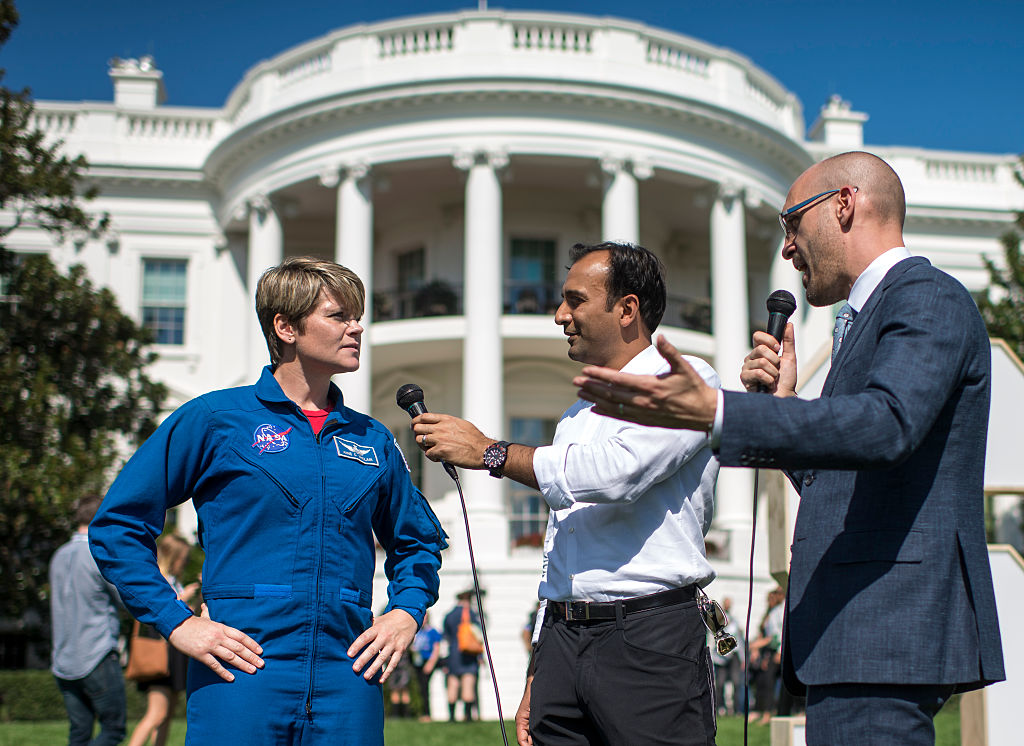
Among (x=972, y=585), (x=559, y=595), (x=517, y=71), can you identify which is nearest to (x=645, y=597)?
(x=559, y=595)

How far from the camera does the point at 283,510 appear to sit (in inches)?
129

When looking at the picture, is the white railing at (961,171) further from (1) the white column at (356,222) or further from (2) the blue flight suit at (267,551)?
(2) the blue flight suit at (267,551)

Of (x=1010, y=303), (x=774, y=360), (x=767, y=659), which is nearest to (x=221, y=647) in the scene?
(x=774, y=360)

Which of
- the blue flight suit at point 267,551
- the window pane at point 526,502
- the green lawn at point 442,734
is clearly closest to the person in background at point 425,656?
the green lawn at point 442,734

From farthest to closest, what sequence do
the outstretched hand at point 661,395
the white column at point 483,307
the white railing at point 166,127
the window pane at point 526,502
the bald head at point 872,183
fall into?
the white railing at point 166,127 < the window pane at point 526,502 < the white column at point 483,307 < the bald head at point 872,183 < the outstretched hand at point 661,395

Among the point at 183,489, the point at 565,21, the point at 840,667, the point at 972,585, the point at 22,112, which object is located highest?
the point at 565,21

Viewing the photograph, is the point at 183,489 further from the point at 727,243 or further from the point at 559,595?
the point at 727,243

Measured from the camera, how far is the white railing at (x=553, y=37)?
24.5 meters

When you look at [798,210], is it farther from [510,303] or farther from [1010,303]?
[510,303]

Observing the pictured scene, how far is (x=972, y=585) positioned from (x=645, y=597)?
1.10 m

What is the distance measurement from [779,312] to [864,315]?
0.78m

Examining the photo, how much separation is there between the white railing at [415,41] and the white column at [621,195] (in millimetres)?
4599

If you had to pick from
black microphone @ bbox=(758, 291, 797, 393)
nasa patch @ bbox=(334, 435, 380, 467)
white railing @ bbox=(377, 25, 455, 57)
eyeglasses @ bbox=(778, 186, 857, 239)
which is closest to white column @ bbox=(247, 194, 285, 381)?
white railing @ bbox=(377, 25, 455, 57)

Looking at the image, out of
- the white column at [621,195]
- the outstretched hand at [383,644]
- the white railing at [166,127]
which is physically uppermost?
the white railing at [166,127]
